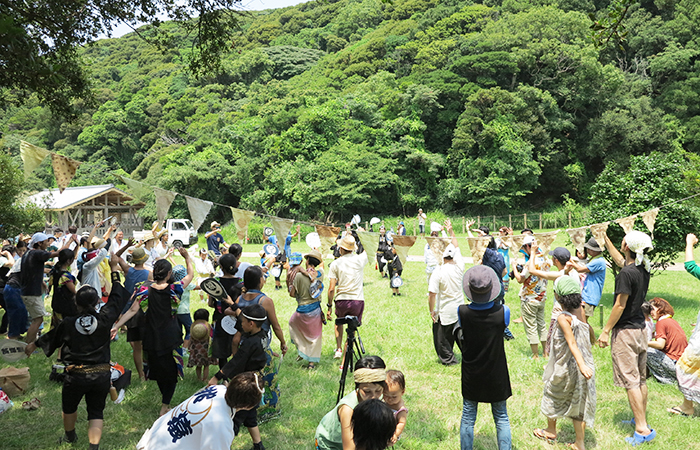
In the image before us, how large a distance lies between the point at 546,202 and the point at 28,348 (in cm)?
3552

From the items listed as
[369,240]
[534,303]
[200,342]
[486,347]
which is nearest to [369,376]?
[486,347]

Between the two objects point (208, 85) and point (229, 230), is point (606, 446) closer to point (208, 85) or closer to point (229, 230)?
point (229, 230)

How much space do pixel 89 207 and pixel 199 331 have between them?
90.9ft

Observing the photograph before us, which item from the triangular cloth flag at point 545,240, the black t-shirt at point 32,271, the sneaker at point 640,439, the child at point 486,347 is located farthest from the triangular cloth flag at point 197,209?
the sneaker at point 640,439

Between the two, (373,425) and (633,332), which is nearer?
(373,425)

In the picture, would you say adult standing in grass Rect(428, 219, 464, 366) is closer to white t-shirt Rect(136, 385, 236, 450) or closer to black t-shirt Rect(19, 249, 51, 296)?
white t-shirt Rect(136, 385, 236, 450)

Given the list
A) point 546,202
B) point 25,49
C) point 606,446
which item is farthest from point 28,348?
point 546,202

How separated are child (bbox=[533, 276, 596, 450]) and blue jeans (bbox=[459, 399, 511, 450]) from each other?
748mm

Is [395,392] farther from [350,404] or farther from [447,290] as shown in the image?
[447,290]

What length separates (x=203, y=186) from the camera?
3547cm

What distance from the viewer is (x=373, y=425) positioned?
7.89 ft

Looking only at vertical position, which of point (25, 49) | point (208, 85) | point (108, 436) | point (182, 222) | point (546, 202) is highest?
point (208, 85)

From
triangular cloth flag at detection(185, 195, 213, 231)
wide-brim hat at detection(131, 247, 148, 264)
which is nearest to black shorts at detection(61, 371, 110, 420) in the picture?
wide-brim hat at detection(131, 247, 148, 264)

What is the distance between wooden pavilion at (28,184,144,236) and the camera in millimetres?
27781
